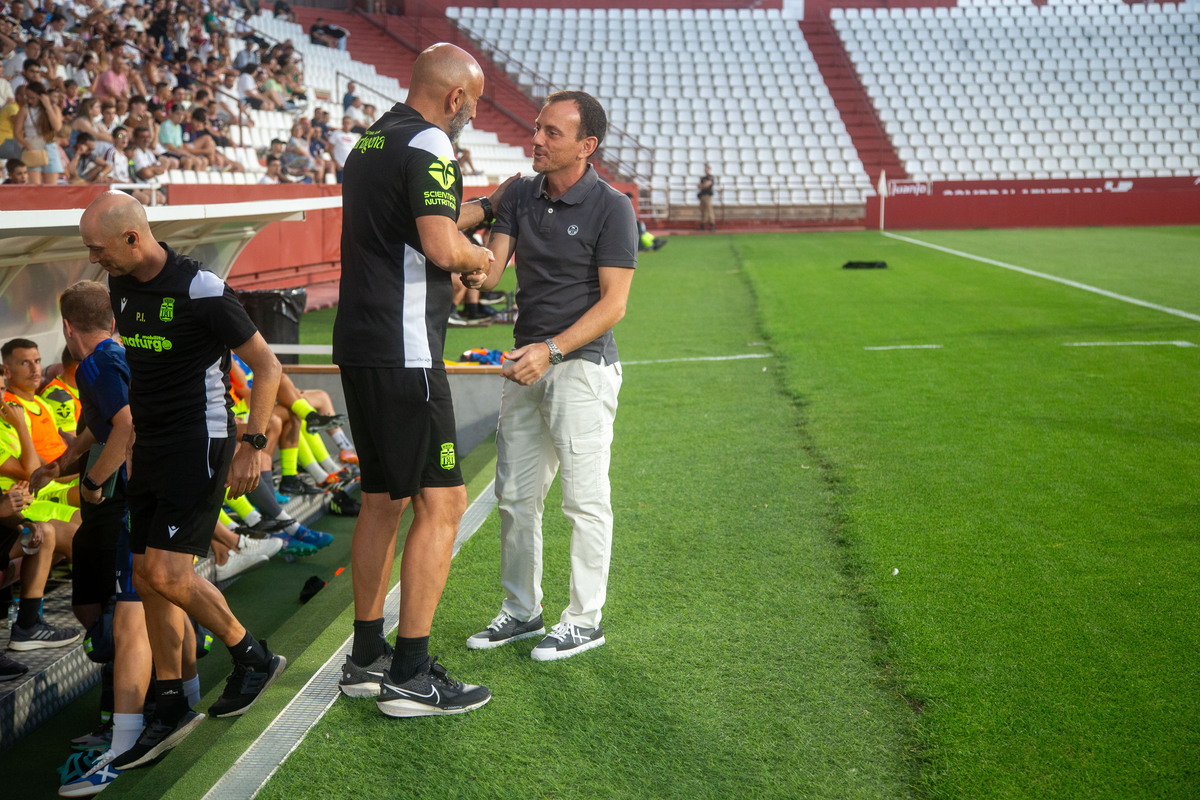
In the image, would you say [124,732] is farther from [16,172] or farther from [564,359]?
[16,172]

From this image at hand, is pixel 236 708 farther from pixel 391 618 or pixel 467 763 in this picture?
pixel 467 763

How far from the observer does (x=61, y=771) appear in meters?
3.62

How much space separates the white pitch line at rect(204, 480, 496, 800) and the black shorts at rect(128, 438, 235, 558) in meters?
0.59

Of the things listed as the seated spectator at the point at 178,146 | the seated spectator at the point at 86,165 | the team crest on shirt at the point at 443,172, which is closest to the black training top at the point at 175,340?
the team crest on shirt at the point at 443,172

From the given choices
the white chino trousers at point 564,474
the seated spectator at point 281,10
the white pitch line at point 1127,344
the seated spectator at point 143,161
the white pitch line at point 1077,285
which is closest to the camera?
the white chino trousers at point 564,474

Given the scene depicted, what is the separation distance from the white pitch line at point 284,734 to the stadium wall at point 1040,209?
31.6 meters

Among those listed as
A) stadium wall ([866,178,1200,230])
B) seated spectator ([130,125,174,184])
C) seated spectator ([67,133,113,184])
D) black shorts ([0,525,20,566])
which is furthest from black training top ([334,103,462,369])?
stadium wall ([866,178,1200,230])

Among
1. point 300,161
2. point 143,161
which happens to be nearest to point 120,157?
point 143,161

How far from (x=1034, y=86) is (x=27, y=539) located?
4208 centimetres

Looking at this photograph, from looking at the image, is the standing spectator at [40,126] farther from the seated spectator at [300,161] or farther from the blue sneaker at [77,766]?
the blue sneaker at [77,766]

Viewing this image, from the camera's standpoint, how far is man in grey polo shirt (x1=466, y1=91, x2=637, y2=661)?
357 centimetres

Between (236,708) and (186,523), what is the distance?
682 mm

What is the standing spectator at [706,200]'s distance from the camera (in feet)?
108

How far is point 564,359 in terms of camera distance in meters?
3.66
